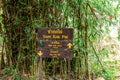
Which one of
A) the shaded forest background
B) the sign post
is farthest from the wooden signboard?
the shaded forest background

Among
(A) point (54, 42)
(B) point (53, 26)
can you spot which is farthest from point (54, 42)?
(B) point (53, 26)

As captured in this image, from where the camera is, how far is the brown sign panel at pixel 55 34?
4273 mm

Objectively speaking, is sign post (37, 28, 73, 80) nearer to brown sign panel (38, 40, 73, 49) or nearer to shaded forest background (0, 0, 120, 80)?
brown sign panel (38, 40, 73, 49)

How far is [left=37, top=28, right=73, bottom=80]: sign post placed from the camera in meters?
4.28

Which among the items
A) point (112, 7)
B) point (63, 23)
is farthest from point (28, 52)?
point (112, 7)

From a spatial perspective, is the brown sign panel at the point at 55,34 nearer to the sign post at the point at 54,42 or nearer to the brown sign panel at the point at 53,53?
the sign post at the point at 54,42

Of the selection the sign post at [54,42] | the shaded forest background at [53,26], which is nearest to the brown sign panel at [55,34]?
the sign post at [54,42]

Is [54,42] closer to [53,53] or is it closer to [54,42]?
[54,42]

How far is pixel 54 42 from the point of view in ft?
14.0

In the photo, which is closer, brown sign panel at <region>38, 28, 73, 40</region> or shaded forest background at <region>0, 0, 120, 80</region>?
brown sign panel at <region>38, 28, 73, 40</region>

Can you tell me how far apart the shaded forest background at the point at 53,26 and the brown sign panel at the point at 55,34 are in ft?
1.19

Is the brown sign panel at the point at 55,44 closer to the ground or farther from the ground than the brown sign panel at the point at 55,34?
closer to the ground

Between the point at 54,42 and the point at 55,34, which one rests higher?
the point at 55,34

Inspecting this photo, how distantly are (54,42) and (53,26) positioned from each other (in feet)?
2.04
